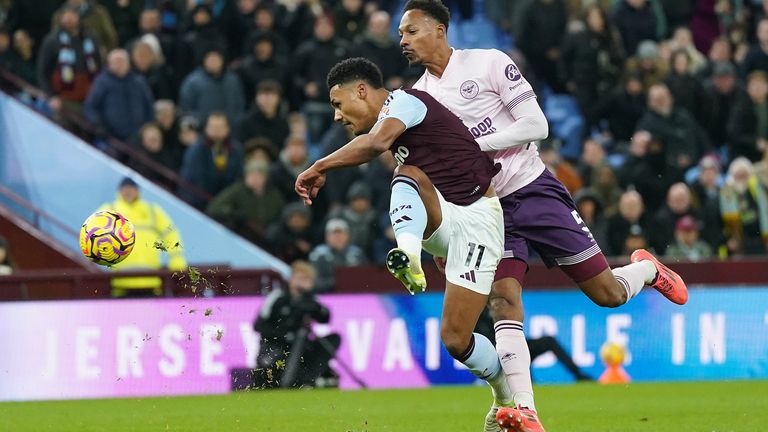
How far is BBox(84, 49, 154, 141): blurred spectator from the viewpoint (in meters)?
18.2

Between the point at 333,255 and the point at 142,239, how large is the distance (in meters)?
2.00

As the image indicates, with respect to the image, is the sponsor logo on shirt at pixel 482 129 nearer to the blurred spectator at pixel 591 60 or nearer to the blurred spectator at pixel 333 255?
the blurred spectator at pixel 333 255

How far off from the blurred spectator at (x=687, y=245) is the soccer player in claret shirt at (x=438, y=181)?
27.2 feet

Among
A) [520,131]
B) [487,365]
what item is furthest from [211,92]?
[487,365]

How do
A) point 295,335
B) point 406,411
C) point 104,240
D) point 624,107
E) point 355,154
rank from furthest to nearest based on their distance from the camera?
1. point 624,107
2. point 295,335
3. point 406,411
4. point 104,240
5. point 355,154

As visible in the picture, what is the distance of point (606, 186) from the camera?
1789 centimetres

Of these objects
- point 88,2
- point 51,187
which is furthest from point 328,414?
point 88,2

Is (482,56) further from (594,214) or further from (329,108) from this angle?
(329,108)

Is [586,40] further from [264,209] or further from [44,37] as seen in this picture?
[44,37]

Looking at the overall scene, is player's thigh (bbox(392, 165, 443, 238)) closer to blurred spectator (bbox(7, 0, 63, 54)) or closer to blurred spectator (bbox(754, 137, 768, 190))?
blurred spectator (bbox(754, 137, 768, 190))

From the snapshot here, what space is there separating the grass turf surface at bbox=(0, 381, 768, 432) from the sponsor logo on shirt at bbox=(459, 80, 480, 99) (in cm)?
223

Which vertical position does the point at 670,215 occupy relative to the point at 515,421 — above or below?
above

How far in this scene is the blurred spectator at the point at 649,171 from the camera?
1825 cm

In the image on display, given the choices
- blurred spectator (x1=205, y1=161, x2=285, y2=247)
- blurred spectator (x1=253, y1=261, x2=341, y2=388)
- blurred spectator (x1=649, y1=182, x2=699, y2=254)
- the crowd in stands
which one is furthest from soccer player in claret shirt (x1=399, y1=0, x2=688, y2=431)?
blurred spectator (x1=205, y1=161, x2=285, y2=247)
